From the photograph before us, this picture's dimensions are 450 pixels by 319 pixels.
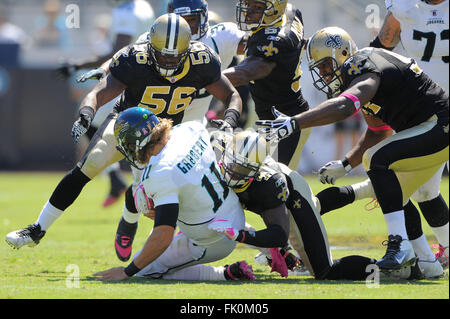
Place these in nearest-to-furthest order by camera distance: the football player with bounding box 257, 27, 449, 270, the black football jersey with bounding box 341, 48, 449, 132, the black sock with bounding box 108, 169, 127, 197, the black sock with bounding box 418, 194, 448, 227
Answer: the football player with bounding box 257, 27, 449, 270
the black football jersey with bounding box 341, 48, 449, 132
the black sock with bounding box 418, 194, 448, 227
the black sock with bounding box 108, 169, 127, 197

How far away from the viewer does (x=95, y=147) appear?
565 centimetres

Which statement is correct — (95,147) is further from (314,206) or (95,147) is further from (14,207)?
(14,207)

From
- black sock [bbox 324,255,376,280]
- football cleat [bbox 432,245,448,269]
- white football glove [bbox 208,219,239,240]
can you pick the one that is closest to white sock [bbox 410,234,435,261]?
football cleat [bbox 432,245,448,269]

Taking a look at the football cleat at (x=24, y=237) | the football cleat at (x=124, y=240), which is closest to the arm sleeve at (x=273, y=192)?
the football cleat at (x=124, y=240)

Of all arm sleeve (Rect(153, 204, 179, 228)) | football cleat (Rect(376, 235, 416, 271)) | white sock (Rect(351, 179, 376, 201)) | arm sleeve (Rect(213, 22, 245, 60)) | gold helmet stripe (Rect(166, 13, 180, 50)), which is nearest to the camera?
arm sleeve (Rect(153, 204, 179, 228))

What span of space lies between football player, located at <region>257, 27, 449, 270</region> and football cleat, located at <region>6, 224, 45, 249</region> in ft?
5.93

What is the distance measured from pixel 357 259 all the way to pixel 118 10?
15.4 feet

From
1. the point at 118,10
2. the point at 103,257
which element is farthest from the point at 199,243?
the point at 118,10

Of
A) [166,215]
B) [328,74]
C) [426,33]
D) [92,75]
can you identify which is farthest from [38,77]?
[166,215]

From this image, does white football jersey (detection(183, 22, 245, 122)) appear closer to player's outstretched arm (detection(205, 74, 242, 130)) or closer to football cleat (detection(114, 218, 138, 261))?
player's outstretched arm (detection(205, 74, 242, 130))

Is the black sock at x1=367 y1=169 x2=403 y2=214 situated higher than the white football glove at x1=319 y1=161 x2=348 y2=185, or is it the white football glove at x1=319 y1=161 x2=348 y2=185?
the black sock at x1=367 y1=169 x2=403 y2=214

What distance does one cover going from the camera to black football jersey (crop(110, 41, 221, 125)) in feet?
18.1

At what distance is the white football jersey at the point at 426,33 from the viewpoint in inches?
230

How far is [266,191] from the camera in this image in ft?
15.9
